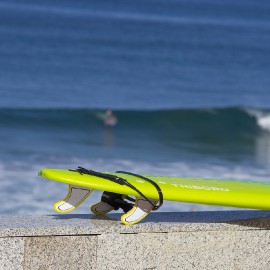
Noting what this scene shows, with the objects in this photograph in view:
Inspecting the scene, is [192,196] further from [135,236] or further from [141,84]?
[141,84]

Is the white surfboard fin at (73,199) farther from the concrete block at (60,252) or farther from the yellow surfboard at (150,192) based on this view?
the concrete block at (60,252)

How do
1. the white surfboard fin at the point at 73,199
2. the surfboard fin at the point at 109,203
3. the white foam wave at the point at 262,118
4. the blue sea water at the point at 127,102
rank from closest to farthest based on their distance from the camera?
the white surfboard fin at the point at 73,199 → the surfboard fin at the point at 109,203 → the blue sea water at the point at 127,102 → the white foam wave at the point at 262,118

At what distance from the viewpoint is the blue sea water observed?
15.6 meters

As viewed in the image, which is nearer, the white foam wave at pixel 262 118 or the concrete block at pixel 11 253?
the concrete block at pixel 11 253

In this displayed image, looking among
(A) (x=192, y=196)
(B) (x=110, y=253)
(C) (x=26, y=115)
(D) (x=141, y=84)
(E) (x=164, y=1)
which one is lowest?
(B) (x=110, y=253)

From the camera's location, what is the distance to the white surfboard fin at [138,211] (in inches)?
180

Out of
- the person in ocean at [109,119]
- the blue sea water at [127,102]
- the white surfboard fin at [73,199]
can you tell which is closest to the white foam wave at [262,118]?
the blue sea water at [127,102]

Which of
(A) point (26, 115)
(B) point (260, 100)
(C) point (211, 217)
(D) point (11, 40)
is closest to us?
(C) point (211, 217)

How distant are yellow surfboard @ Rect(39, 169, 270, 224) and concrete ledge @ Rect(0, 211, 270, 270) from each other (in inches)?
3.4

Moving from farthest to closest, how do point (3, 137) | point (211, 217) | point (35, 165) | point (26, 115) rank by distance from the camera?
point (26, 115) → point (3, 137) → point (35, 165) → point (211, 217)

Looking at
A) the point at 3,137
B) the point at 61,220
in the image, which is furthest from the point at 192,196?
the point at 3,137

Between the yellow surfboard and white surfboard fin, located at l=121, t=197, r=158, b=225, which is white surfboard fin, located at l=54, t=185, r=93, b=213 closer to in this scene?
the yellow surfboard

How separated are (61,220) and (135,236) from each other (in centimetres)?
40

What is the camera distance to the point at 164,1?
84562 mm
